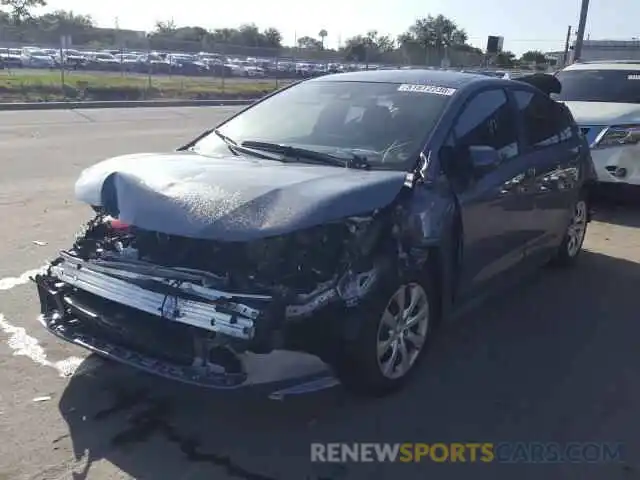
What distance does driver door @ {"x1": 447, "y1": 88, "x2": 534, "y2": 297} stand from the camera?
4.32 meters

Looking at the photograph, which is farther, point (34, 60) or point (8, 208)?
point (34, 60)

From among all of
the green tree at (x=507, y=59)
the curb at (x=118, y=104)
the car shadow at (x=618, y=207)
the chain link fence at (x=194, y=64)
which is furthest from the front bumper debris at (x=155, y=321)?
the green tree at (x=507, y=59)

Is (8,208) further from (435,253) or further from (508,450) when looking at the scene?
(508,450)

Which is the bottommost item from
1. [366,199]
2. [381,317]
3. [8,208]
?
[8,208]

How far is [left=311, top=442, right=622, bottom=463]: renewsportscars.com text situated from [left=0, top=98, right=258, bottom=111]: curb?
65.5ft

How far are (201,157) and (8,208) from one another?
14.8ft

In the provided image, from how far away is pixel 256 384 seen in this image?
10.7 feet

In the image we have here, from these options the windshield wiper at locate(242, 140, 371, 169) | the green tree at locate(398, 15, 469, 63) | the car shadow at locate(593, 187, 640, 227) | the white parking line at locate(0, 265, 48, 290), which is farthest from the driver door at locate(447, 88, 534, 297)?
the green tree at locate(398, 15, 469, 63)

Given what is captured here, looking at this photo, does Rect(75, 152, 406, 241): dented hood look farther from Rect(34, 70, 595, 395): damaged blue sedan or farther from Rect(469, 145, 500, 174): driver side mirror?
Rect(469, 145, 500, 174): driver side mirror

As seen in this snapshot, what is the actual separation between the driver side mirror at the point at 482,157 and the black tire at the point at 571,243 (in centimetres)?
219

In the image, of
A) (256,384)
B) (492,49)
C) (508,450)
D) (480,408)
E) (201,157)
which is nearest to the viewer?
(256,384)

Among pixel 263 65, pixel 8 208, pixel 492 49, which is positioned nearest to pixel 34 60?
pixel 263 65

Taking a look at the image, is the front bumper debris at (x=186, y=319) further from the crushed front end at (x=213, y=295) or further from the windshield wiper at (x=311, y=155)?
the windshield wiper at (x=311, y=155)

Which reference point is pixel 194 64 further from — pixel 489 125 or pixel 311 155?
pixel 311 155
